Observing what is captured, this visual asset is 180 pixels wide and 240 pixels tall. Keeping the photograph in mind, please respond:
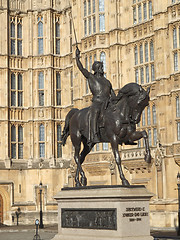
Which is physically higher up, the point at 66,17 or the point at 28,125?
the point at 66,17

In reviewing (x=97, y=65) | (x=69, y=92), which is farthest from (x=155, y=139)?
(x=97, y=65)

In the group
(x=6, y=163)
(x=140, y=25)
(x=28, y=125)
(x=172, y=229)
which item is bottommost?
(x=172, y=229)

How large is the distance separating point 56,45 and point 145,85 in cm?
1234

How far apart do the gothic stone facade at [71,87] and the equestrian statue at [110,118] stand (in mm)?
16107

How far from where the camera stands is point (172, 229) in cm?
3155

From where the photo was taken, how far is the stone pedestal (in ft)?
46.1

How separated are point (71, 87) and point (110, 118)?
93.5 ft

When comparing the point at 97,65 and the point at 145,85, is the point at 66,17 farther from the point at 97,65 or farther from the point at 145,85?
the point at 97,65

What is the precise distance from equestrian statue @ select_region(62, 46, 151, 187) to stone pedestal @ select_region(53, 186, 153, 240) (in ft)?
2.20

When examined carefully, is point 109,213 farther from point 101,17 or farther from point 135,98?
point 101,17

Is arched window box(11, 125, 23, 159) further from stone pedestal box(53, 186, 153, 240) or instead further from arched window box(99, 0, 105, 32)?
stone pedestal box(53, 186, 153, 240)

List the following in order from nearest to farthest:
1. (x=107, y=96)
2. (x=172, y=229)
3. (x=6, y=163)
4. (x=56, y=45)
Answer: (x=107, y=96), (x=172, y=229), (x=6, y=163), (x=56, y=45)

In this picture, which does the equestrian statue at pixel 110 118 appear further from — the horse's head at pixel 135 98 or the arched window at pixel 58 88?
the arched window at pixel 58 88

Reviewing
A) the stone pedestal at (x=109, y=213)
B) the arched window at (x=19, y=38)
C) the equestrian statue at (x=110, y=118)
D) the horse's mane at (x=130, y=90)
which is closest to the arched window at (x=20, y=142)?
the arched window at (x=19, y=38)
